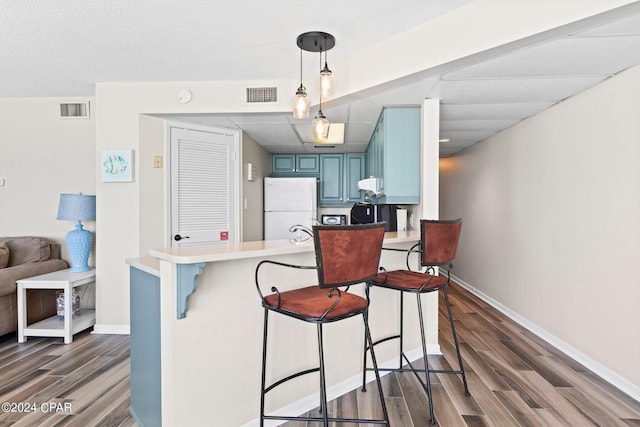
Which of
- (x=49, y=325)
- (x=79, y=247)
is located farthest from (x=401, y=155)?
(x=49, y=325)

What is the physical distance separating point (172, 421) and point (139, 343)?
46cm

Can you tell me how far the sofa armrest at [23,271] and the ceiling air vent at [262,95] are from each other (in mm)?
2544

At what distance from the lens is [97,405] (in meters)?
2.13

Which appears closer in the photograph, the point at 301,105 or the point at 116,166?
the point at 301,105

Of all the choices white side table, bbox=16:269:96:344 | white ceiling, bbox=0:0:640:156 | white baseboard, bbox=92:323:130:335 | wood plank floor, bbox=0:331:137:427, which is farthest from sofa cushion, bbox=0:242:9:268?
white ceiling, bbox=0:0:640:156

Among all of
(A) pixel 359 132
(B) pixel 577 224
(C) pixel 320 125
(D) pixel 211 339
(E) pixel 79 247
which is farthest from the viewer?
(A) pixel 359 132

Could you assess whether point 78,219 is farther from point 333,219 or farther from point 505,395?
point 505,395

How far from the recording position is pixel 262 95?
3.24 m

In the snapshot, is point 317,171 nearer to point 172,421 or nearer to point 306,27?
point 306,27

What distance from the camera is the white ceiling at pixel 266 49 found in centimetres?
200

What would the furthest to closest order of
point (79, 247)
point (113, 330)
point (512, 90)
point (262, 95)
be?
point (79, 247), point (113, 330), point (262, 95), point (512, 90)

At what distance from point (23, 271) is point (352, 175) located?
4.12 metres

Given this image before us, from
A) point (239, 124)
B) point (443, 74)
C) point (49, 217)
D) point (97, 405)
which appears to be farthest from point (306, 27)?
point (49, 217)

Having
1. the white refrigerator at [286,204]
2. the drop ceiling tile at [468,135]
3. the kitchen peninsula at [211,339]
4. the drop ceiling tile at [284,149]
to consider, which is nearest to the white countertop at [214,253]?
the kitchen peninsula at [211,339]
